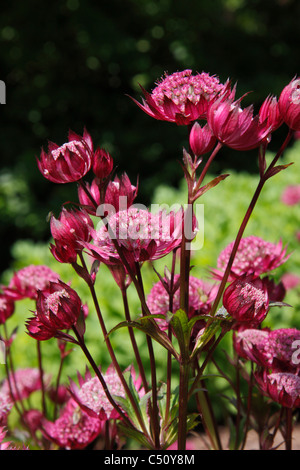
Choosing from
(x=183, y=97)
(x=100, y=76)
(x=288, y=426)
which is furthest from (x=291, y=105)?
(x=100, y=76)

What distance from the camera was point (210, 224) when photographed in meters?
2.87

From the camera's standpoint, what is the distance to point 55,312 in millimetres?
637

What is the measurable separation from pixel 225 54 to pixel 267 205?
452cm

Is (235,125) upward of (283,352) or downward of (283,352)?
upward

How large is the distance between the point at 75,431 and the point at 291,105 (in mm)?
591

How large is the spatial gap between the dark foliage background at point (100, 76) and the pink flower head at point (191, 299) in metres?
4.78

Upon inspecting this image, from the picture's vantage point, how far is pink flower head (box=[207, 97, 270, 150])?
57 cm

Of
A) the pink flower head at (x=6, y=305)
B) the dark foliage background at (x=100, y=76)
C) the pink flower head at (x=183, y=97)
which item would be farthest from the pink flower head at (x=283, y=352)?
the dark foliage background at (x=100, y=76)

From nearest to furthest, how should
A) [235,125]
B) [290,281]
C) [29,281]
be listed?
[235,125], [29,281], [290,281]

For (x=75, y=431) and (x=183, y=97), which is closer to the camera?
(x=183, y=97)

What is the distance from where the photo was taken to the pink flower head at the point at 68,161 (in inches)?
24.4

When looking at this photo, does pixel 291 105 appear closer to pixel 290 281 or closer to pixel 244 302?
pixel 244 302

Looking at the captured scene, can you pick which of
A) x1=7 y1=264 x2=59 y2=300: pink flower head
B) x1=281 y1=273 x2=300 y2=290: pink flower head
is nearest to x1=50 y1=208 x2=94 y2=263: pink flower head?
x1=7 y1=264 x2=59 y2=300: pink flower head
